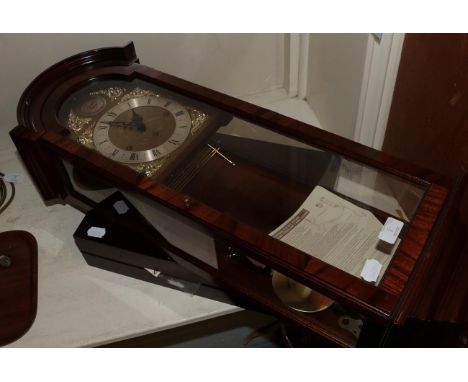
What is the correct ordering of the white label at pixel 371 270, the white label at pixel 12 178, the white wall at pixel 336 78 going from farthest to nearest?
the white label at pixel 12 178
the white wall at pixel 336 78
the white label at pixel 371 270

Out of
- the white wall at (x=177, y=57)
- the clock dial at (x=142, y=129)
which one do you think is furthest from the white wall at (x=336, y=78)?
the clock dial at (x=142, y=129)

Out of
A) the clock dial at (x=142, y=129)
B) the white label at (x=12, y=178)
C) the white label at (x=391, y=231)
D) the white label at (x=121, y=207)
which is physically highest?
the clock dial at (x=142, y=129)

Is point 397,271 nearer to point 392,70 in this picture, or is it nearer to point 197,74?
point 392,70

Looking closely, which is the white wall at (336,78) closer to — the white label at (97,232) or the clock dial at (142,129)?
the clock dial at (142,129)

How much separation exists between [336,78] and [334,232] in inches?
21.0

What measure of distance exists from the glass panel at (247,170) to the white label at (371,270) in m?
0.02

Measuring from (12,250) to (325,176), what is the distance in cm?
77

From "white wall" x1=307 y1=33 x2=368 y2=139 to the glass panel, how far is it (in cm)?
30

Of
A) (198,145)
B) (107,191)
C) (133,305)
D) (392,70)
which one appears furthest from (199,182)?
(392,70)

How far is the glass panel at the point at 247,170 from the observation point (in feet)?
3.17

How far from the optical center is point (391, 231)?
91cm

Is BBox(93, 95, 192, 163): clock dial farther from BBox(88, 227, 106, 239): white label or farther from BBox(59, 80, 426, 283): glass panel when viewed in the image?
BBox(88, 227, 106, 239): white label

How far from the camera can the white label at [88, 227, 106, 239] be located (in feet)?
3.80

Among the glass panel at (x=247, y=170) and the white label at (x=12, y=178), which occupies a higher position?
the glass panel at (x=247, y=170)
